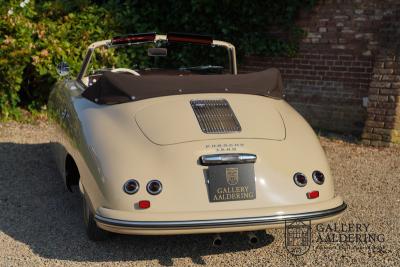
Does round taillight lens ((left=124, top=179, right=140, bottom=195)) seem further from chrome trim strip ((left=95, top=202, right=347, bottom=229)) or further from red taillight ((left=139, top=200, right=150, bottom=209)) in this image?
chrome trim strip ((left=95, top=202, right=347, bottom=229))

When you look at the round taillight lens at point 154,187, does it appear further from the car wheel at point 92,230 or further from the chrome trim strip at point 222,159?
the car wheel at point 92,230

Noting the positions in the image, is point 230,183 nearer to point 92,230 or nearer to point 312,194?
point 312,194

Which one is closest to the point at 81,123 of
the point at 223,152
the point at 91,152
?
the point at 91,152

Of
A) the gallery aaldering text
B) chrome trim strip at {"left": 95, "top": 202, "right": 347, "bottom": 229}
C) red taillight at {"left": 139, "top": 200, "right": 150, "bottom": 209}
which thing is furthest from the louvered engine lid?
the gallery aaldering text

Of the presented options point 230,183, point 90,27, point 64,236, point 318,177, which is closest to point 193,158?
point 230,183

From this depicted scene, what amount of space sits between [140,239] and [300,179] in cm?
127

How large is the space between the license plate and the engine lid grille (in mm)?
320

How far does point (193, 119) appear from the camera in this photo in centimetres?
379

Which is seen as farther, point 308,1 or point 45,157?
point 308,1

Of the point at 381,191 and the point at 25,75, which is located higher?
the point at 25,75

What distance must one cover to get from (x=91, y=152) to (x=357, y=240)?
2096mm

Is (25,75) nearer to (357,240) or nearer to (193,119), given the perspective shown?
(193,119)

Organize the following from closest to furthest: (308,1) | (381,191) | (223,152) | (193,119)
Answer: (223,152), (193,119), (381,191), (308,1)

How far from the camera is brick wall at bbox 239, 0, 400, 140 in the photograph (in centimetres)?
739
